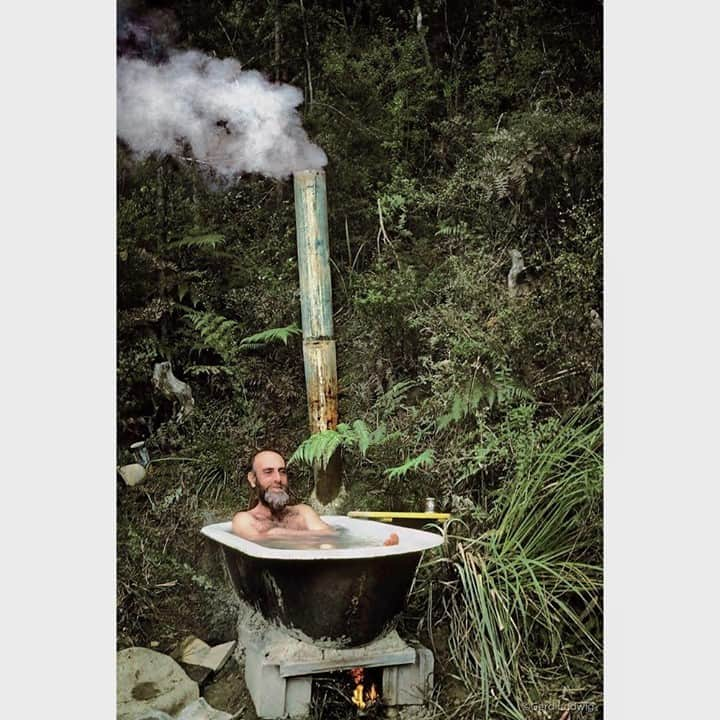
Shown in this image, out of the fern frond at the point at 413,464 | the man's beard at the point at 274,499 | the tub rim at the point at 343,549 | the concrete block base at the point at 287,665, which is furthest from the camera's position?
the fern frond at the point at 413,464

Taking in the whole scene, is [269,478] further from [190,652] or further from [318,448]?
[190,652]

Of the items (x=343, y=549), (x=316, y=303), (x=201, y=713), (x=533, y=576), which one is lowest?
(x=201, y=713)

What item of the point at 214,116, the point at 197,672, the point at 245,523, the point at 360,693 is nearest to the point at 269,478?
the point at 245,523

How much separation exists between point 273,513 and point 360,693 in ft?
2.21

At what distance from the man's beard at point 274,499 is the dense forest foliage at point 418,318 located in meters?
0.06

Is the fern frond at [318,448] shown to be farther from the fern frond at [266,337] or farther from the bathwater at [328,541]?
the fern frond at [266,337]

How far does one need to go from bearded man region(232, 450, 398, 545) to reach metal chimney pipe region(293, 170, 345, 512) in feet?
0.50

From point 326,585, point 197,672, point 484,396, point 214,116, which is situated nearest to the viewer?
point 326,585

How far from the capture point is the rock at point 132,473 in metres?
3.23

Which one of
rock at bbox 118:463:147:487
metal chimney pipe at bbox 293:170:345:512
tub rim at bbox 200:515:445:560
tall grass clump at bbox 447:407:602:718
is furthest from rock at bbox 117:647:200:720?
tall grass clump at bbox 447:407:602:718

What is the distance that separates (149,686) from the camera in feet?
10.4

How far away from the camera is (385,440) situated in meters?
3.38

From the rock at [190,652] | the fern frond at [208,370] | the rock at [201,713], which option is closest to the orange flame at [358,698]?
the rock at [201,713]
